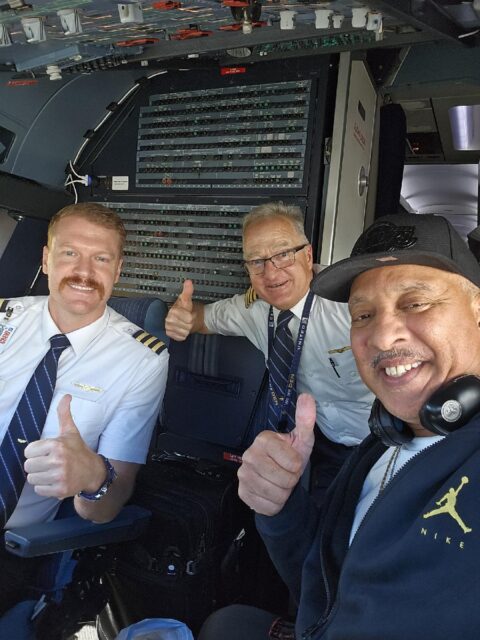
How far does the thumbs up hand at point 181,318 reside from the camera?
268cm

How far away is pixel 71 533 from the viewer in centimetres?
176

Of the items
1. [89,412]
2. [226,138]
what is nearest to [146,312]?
[89,412]

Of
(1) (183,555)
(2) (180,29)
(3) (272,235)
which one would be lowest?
(1) (183,555)

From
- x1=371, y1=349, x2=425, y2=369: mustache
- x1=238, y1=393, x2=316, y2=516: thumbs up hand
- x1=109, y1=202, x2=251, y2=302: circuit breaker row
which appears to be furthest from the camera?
x1=109, y1=202, x2=251, y2=302: circuit breaker row

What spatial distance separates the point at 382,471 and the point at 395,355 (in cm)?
29

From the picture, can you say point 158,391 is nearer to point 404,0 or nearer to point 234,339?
point 234,339

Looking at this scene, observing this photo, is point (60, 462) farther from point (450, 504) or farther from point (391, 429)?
point (450, 504)

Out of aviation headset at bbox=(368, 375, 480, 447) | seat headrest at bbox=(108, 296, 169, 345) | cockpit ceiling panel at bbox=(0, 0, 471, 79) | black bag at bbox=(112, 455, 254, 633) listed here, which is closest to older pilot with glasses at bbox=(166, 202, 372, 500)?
seat headrest at bbox=(108, 296, 169, 345)

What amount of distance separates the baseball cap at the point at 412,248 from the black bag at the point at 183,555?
119 cm

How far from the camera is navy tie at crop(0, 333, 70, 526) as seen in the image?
6.52ft

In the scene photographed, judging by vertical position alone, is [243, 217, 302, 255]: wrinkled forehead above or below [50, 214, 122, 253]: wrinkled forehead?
above

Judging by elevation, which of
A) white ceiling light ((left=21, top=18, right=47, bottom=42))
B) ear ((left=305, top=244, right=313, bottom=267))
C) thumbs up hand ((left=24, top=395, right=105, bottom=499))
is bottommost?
thumbs up hand ((left=24, top=395, right=105, bottom=499))

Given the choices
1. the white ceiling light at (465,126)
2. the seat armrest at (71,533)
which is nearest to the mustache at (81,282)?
the seat armrest at (71,533)

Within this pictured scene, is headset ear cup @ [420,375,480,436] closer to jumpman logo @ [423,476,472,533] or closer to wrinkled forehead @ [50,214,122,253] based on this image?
jumpman logo @ [423,476,472,533]
